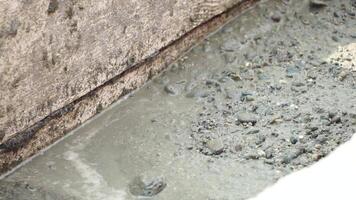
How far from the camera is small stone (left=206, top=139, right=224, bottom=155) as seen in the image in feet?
9.33

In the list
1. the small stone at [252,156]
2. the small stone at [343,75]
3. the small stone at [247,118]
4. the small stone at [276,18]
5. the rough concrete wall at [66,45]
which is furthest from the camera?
the small stone at [276,18]

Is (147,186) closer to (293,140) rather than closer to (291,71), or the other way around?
(293,140)

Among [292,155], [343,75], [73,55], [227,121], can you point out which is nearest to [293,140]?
[292,155]

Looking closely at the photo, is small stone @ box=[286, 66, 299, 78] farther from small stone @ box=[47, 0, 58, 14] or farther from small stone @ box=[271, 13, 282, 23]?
small stone @ box=[47, 0, 58, 14]

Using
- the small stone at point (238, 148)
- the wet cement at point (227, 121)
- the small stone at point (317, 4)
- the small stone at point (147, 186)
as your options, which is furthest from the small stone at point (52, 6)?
the small stone at point (317, 4)

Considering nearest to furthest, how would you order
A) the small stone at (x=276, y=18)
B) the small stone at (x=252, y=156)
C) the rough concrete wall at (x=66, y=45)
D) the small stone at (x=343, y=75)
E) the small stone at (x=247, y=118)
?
the rough concrete wall at (x=66, y=45), the small stone at (x=252, y=156), the small stone at (x=247, y=118), the small stone at (x=343, y=75), the small stone at (x=276, y=18)

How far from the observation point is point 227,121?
300 centimetres

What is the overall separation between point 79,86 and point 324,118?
1005mm

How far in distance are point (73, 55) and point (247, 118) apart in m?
0.76

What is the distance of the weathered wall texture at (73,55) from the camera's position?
2.64 m

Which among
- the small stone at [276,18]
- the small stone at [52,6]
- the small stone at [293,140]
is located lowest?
Result: the small stone at [293,140]

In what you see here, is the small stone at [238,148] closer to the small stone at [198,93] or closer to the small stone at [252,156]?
the small stone at [252,156]

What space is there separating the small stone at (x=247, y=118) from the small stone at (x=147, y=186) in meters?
0.47

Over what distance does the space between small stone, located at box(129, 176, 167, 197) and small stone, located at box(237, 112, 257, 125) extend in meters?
0.47
